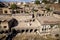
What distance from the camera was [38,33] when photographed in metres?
15.0

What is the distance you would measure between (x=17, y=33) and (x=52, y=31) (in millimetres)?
2798

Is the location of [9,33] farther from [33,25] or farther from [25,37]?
[33,25]

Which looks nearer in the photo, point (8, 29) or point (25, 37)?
point (25, 37)

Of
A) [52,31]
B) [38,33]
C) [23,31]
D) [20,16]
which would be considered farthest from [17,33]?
[20,16]

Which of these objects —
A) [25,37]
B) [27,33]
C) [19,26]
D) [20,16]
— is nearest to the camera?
[25,37]

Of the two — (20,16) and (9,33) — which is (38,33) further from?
(20,16)

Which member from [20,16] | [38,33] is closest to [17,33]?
[38,33]

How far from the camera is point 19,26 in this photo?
53.9 feet

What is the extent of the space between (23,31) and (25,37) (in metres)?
1.67

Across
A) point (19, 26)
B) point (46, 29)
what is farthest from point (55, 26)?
point (19, 26)

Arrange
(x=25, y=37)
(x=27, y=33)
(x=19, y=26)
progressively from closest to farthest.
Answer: (x=25, y=37), (x=27, y=33), (x=19, y=26)

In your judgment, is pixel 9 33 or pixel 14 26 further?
pixel 14 26

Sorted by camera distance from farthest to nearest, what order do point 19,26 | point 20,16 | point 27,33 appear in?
point 20,16, point 19,26, point 27,33

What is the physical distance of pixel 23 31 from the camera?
15.8 meters
